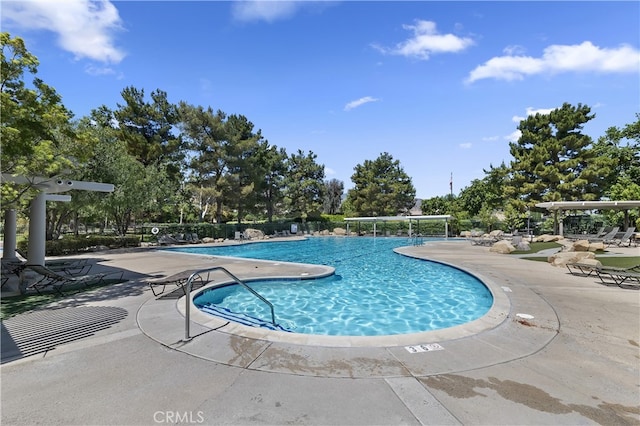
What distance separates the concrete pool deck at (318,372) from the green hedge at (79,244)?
13.5 m

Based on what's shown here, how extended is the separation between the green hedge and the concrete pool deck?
13481mm

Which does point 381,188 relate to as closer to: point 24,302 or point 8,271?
point 8,271

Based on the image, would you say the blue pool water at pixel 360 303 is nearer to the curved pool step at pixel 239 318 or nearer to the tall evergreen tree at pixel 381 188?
the curved pool step at pixel 239 318

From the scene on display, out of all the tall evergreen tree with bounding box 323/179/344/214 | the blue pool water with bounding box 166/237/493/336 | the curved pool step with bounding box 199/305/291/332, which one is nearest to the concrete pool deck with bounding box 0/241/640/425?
the curved pool step with bounding box 199/305/291/332

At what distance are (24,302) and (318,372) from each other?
285 inches

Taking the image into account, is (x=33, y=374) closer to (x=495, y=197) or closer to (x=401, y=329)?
(x=401, y=329)

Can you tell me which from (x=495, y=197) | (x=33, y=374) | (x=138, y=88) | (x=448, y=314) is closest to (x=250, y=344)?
(x=33, y=374)

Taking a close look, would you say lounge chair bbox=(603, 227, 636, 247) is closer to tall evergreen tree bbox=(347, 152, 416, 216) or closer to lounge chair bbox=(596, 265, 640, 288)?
lounge chair bbox=(596, 265, 640, 288)

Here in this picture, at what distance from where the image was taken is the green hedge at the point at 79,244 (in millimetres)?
16281

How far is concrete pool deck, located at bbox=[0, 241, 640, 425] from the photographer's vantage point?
9.25 ft

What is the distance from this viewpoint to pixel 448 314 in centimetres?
787

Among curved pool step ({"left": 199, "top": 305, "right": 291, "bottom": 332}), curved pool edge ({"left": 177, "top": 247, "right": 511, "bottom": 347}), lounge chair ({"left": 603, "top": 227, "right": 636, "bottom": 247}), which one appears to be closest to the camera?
curved pool edge ({"left": 177, "top": 247, "right": 511, "bottom": 347})

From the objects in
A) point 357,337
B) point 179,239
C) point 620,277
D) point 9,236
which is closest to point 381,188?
point 179,239

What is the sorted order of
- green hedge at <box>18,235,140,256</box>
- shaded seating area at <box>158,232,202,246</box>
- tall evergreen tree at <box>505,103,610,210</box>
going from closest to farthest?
green hedge at <box>18,235,140,256</box> < shaded seating area at <box>158,232,202,246</box> < tall evergreen tree at <box>505,103,610,210</box>
